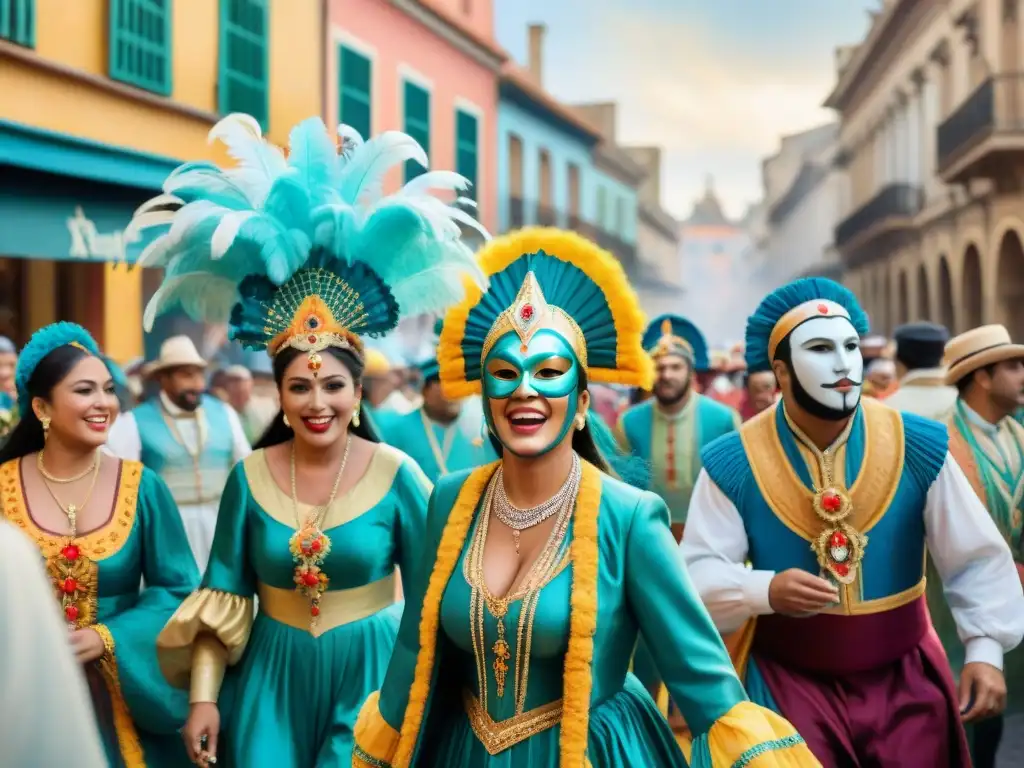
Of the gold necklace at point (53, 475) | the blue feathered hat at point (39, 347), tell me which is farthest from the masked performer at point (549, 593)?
the blue feathered hat at point (39, 347)

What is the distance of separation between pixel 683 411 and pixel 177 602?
177 inches

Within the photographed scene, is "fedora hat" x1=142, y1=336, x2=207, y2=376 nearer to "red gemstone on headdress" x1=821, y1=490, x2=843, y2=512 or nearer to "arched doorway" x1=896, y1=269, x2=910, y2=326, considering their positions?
"red gemstone on headdress" x1=821, y1=490, x2=843, y2=512

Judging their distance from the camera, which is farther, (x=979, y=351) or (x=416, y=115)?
(x=416, y=115)

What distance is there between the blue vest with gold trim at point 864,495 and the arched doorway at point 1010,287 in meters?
17.4

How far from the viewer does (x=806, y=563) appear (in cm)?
440

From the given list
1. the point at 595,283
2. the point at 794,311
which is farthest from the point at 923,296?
the point at 595,283

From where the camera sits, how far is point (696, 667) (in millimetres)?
3215

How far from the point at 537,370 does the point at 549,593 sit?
56 cm

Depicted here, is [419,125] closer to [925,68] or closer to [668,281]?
[925,68]

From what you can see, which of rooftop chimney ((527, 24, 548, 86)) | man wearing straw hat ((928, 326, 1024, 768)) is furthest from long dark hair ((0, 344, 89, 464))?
rooftop chimney ((527, 24, 548, 86))

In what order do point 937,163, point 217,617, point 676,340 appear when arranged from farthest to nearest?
point 937,163 < point 676,340 < point 217,617

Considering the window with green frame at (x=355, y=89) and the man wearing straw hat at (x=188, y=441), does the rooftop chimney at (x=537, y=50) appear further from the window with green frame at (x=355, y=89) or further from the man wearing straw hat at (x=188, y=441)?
the man wearing straw hat at (x=188, y=441)

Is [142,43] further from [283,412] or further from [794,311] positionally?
[794,311]

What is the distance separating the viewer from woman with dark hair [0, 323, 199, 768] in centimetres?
487
